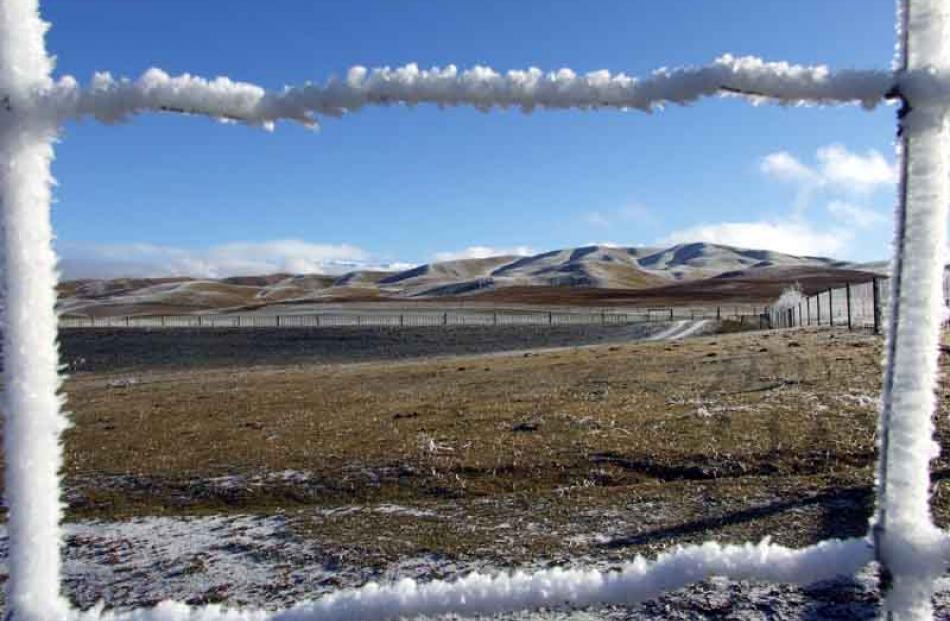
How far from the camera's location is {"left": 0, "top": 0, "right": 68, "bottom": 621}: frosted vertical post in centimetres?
131

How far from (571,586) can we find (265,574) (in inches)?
122

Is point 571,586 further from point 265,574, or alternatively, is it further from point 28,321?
point 265,574

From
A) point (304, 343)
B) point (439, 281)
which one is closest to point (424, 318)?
point (304, 343)

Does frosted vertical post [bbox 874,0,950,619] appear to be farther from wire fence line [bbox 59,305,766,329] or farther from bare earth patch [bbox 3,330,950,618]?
wire fence line [bbox 59,305,766,329]

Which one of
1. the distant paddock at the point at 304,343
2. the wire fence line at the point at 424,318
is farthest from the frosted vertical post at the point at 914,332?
the wire fence line at the point at 424,318

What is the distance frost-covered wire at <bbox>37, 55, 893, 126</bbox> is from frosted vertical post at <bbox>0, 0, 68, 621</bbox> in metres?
0.07

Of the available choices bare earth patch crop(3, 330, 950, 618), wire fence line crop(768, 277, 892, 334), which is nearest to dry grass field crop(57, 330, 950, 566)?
bare earth patch crop(3, 330, 950, 618)

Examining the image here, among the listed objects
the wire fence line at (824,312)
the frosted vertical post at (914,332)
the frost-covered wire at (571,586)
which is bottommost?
the wire fence line at (824,312)

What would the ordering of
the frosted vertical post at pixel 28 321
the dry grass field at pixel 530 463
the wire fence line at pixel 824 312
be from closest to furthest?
the frosted vertical post at pixel 28 321 → the dry grass field at pixel 530 463 → the wire fence line at pixel 824 312

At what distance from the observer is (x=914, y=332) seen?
4.50 feet

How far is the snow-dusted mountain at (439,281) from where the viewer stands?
10350 cm

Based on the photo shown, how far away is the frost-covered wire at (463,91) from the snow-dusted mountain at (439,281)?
273 feet

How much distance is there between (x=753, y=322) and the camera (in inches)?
1542

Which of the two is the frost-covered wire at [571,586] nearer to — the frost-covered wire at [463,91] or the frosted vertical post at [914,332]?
the frosted vertical post at [914,332]
